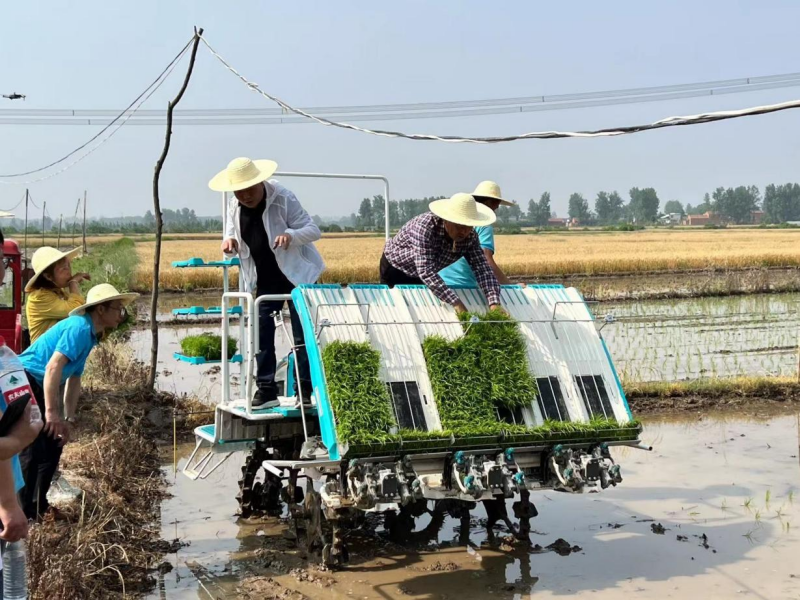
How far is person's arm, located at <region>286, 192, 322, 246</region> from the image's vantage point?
6.75m

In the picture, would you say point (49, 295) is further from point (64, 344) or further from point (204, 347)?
point (204, 347)

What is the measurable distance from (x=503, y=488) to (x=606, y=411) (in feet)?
3.57

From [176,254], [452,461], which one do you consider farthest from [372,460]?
[176,254]

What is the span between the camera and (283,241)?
6.55m

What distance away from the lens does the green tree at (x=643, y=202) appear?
561ft

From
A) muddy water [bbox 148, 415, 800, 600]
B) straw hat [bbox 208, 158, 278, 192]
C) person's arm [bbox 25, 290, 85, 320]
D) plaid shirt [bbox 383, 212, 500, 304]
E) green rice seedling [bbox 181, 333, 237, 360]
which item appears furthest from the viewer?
green rice seedling [bbox 181, 333, 237, 360]

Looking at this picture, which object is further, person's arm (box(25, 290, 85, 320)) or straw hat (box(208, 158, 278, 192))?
person's arm (box(25, 290, 85, 320))

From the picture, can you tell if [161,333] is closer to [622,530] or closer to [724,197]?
[622,530]

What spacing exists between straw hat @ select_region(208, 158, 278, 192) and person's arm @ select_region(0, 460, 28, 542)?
340 centimetres

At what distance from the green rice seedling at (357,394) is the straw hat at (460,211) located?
1.19m

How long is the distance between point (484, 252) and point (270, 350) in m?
1.89

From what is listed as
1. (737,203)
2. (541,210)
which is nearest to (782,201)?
(737,203)

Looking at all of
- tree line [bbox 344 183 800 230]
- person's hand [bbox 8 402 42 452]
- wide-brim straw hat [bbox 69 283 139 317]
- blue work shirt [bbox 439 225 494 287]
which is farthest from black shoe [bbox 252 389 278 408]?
tree line [bbox 344 183 800 230]

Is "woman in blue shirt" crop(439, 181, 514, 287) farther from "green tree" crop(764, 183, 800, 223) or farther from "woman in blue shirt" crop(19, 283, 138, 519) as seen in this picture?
"green tree" crop(764, 183, 800, 223)
